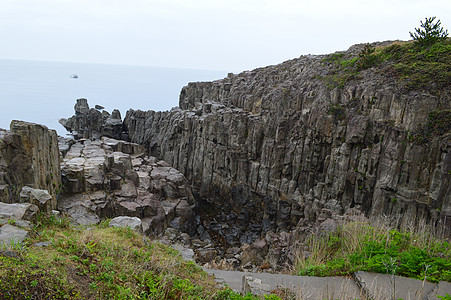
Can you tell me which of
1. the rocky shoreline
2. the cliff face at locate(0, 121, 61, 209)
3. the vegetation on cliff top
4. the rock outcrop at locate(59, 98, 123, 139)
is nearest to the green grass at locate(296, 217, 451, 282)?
the rocky shoreline

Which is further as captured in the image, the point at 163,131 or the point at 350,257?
the point at 163,131

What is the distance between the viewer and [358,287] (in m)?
6.72

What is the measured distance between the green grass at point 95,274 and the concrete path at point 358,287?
0.74 m

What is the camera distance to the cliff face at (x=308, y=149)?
2061cm

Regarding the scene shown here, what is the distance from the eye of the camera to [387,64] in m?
26.8

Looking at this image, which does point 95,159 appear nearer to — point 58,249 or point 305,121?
point 305,121

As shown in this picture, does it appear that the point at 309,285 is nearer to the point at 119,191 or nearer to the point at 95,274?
the point at 95,274

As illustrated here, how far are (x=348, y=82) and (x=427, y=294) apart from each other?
78.3 ft

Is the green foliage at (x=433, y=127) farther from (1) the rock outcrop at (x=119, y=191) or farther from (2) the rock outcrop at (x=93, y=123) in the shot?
(2) the rock outcrop at (x=93, y=123)

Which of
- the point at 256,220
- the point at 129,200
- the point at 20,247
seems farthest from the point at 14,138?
the point at 256,220

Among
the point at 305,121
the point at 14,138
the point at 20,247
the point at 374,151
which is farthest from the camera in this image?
the point at 305,121

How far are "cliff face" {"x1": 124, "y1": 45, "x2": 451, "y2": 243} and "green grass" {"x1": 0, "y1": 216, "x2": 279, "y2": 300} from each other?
1640cm

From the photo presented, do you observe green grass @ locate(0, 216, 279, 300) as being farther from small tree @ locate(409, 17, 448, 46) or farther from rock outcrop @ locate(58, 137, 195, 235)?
small tree @ locate(409, 17, 448, 46)

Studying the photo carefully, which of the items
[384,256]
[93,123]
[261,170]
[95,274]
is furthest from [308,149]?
[93,123]
